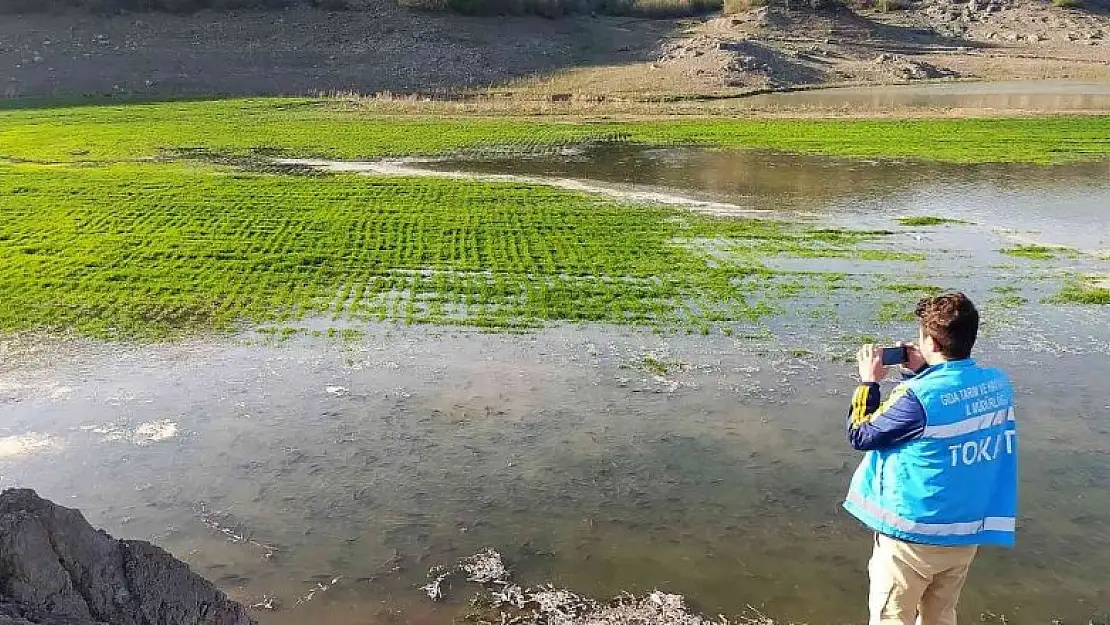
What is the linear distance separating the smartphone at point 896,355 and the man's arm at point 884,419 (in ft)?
0.43

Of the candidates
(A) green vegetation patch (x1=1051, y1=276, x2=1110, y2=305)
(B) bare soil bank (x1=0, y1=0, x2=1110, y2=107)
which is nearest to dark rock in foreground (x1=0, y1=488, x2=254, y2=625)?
(A) green vegetation patch (x1=1051, y1=276, x2=1110, y2=305)

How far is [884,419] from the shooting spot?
398 cm

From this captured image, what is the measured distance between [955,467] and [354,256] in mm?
11494

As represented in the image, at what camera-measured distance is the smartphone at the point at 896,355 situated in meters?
4.15

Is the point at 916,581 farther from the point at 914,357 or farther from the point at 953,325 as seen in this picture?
the point at 953,325

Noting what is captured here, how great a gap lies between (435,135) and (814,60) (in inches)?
1427

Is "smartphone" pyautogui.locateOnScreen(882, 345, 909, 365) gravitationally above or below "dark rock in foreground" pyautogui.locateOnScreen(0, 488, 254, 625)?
above

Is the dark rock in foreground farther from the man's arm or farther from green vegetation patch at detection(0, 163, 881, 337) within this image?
green vegetation patch at detection(0, 163, 881, 337)

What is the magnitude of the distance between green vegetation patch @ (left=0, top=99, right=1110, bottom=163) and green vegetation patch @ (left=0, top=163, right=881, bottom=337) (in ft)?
25.1

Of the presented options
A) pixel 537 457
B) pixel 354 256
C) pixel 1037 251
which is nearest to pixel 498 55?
pixel 354 256

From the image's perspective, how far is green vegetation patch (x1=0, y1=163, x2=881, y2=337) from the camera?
11.7 metres

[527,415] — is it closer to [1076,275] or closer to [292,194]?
[1076,275]

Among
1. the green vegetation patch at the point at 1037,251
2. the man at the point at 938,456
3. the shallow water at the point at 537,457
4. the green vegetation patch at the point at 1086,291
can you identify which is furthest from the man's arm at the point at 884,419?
the green vegetation patch at the point at 1037,251

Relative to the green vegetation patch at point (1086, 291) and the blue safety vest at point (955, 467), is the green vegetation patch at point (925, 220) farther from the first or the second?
the blue safety vest at point (955, 467)
